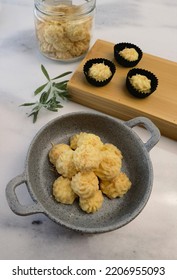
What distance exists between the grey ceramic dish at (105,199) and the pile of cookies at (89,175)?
0.07 feet

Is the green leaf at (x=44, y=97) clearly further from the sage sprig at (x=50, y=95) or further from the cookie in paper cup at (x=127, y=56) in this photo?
the cookie in paper cup at (x=127, y=56)

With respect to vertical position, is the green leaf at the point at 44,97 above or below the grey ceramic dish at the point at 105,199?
above

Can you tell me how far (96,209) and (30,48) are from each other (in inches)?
23.9

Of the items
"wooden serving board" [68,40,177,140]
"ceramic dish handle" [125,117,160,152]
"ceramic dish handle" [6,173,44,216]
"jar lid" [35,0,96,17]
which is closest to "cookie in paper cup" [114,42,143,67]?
"wooden serving board" [68,40,177,140]

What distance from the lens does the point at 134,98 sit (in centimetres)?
87

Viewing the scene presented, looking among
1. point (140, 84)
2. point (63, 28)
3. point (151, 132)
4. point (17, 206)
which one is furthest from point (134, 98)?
point (17, 206)

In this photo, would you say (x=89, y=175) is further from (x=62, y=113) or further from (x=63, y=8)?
(x=63, y=8)

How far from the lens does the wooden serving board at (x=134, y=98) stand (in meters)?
0.84

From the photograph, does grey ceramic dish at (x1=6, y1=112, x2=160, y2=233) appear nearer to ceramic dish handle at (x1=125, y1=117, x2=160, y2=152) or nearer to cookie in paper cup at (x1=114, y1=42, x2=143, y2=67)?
ceramic dish handle at (x1=125, y1=117, x2=160, y2=152)

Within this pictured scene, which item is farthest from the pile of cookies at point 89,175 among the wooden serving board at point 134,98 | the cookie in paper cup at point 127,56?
the cookie in paper cup at point 127,56

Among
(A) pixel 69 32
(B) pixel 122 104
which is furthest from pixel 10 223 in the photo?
(A) pixel 69 32

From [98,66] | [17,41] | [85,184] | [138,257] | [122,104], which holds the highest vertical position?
[17,41]

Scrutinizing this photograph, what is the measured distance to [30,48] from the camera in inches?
41.6

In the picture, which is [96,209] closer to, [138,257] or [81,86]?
[138,257]
